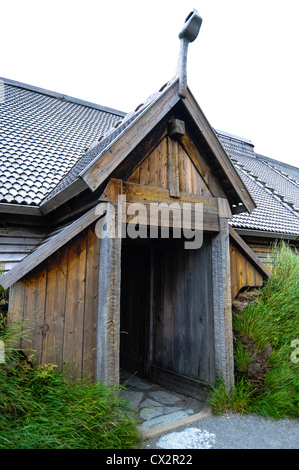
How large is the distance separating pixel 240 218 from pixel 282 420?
4.27 meters

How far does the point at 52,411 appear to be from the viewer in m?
2.74

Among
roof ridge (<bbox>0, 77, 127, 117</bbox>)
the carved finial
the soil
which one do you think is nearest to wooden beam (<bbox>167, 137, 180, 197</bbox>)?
the carved finial

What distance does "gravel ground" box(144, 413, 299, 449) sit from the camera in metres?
3.27

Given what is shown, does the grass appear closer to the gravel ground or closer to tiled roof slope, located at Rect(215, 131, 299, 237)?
the gravel ground

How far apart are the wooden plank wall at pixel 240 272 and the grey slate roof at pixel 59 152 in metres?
1.42

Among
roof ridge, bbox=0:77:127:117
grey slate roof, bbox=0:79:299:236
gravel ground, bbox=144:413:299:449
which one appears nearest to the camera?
gravel ground, bbox=144:413:299:449

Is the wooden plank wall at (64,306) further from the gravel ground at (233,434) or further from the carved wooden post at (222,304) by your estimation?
the carved wooden post at (222,304)

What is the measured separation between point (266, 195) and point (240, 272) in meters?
6.01

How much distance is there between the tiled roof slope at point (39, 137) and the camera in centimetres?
506

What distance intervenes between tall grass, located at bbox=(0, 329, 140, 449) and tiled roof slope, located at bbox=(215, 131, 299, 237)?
14.7ft

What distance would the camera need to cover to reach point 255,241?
292 inches

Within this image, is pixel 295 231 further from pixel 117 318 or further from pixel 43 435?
pixel 43 435
